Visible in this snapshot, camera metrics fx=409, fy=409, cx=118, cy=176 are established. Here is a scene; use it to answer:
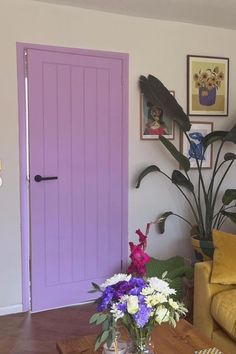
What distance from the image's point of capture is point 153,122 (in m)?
3.59

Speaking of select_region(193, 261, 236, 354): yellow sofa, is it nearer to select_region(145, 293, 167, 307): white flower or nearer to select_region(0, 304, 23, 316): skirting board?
select_region(145, 293, 167, 307): white flower

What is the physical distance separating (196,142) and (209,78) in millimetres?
598

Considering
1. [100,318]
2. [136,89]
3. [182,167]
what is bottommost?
[100,318]

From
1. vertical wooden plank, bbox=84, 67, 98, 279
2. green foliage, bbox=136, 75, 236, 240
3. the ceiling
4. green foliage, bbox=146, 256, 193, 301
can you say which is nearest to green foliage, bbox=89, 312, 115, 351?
green foliage, bbox=146, 256, 193, 301

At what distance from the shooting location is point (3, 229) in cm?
314

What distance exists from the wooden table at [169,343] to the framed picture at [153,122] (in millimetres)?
1966

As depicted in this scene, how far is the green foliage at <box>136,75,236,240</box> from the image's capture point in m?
3.38

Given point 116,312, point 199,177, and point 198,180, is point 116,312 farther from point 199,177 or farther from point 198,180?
point 198,180

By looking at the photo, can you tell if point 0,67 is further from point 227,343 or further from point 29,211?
point 227,343

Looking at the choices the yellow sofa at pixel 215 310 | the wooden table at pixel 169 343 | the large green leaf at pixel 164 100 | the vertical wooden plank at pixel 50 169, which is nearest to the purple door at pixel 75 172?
the vertical wooden plank at pixel 50 169

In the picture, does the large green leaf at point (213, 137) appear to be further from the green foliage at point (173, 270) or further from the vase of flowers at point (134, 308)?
the vase of flowers at point (134, 308)

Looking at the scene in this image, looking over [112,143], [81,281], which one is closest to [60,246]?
[81,281]

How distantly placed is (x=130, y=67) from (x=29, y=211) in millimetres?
1463

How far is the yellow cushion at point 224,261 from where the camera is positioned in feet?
7.84
